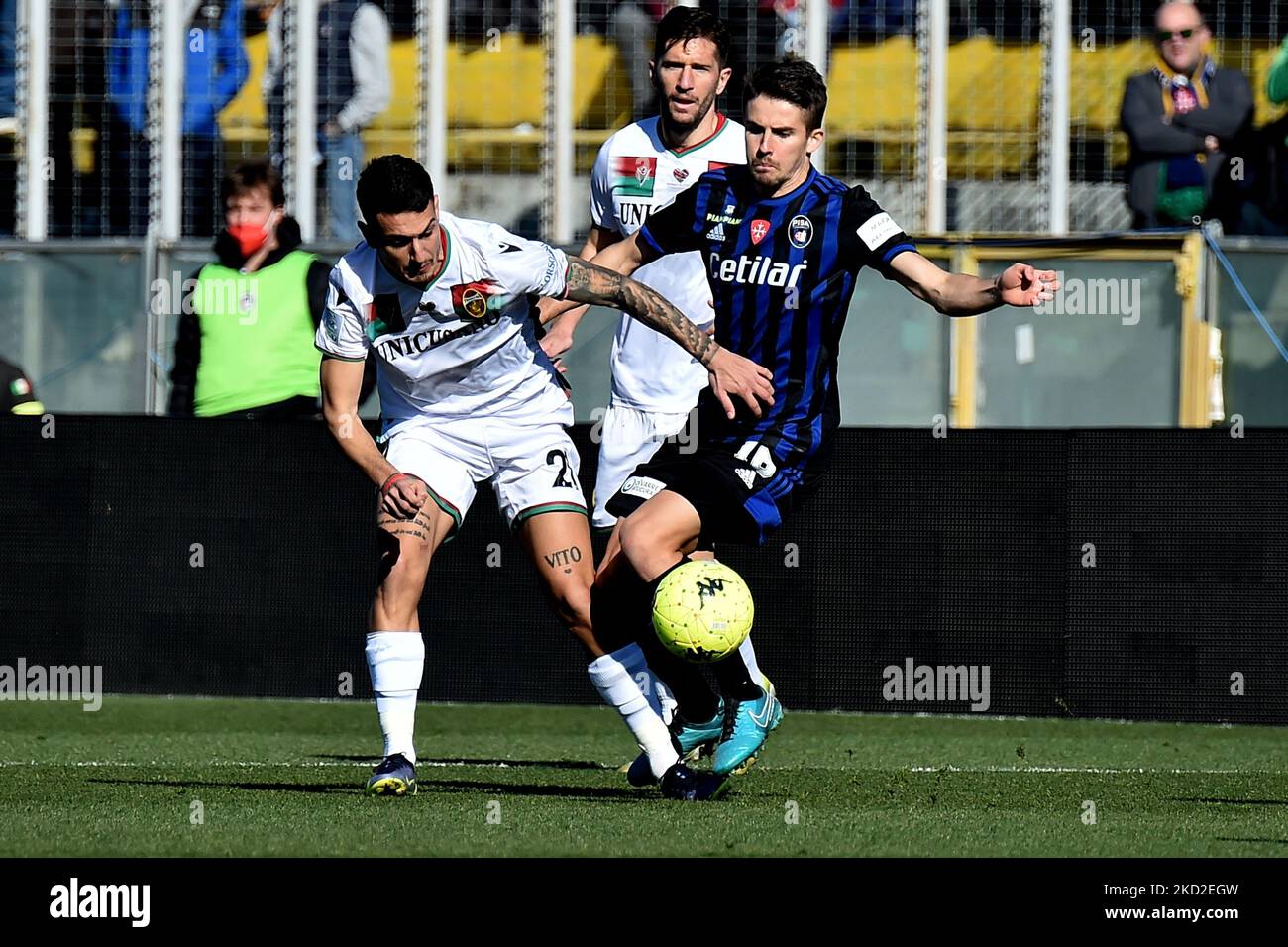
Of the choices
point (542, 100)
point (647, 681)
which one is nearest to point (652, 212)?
point (647, 681)

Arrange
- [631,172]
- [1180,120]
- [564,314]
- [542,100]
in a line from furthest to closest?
[542,100] → [1180,120] → [631,172] → [564,314]

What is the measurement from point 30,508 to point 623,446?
3.15m

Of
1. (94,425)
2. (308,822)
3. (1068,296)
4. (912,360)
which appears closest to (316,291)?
(94,425)

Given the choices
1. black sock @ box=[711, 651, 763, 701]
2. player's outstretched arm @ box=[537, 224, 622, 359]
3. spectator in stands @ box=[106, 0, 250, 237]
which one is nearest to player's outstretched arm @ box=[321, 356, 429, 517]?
player's outstretched arm @ box=[537, 224, 622, 359]

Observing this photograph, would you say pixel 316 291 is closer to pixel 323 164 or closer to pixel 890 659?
pixel 323 164

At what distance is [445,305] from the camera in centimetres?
747

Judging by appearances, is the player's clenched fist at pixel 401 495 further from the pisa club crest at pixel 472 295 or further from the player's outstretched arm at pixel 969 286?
the player's outstretched arm at pixel 969 286

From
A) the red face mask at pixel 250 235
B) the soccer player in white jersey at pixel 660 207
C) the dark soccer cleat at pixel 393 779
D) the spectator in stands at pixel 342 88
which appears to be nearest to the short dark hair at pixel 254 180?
the red face mask at pixel 250 235

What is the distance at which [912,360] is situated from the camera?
12.1 m

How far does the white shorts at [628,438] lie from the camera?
9.29 meters

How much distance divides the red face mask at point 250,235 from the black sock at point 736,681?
4.74m

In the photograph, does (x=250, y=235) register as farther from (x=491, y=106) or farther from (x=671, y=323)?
(x=671, y=323)

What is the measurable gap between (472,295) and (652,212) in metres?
1.51

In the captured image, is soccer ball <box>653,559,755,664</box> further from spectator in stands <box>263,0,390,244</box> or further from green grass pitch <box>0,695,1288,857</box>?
spectator in stands <box>263,0,390,244</box>
